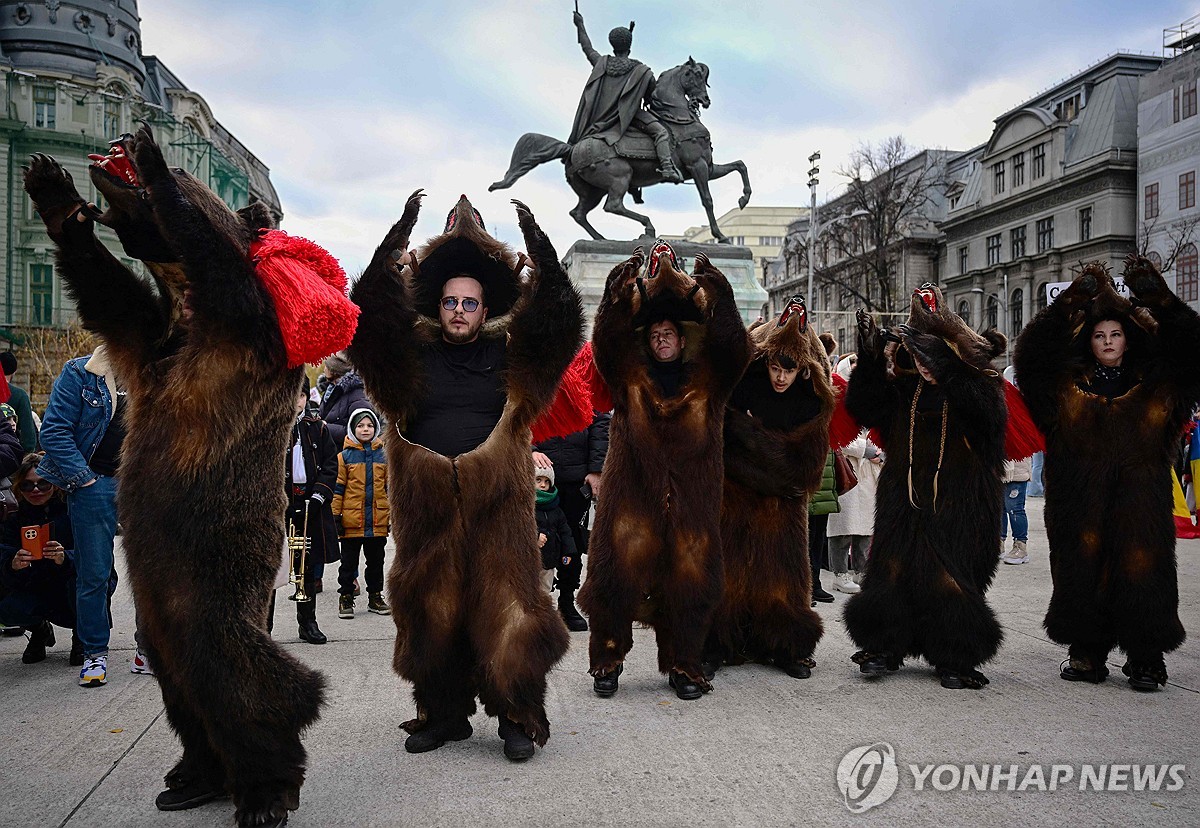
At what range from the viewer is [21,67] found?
39531mm

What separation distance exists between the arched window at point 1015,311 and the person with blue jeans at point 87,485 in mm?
48592

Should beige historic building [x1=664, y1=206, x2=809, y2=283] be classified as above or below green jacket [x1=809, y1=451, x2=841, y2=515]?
above

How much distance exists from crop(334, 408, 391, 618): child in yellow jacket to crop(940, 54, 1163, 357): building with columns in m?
40.0

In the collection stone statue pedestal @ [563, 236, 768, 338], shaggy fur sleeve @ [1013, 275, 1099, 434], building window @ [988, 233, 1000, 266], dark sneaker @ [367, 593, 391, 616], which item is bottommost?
dark sneaker @ [367, 593, 391, 616]

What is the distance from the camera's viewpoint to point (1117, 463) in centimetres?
517

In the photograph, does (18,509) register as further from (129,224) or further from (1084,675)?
(1084,675)

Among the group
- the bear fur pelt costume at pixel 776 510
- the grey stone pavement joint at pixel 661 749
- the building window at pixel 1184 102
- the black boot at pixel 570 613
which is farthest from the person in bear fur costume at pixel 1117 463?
the building window at pixel 1184 102

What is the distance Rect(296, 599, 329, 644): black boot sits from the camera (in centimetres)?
641

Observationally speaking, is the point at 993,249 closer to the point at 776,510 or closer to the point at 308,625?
the point at 776,510

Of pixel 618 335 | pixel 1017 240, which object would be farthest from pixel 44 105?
pixel 1017 240

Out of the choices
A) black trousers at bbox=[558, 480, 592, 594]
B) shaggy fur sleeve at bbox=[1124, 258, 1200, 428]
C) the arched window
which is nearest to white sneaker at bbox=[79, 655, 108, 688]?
black trousers at bbox=[558, 480, 592, 594]

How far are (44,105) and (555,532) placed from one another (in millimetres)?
40821

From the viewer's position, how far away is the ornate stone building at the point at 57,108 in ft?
124

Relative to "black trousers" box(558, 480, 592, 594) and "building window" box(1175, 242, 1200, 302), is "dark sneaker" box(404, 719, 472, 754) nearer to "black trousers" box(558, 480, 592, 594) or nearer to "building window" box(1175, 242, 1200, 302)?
"black trousers" box(558, 480, 592, 594)
